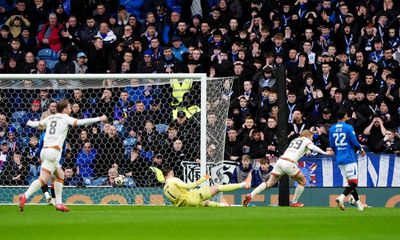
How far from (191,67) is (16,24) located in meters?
5.14

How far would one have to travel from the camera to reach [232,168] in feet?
73.5

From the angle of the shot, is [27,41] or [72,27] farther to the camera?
[72,27]

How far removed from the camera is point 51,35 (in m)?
27.1

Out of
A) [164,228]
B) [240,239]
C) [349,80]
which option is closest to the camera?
[240,239]

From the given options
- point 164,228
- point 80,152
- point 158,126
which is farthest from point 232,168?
point 164,228

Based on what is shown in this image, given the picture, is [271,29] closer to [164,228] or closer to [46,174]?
[46,174]

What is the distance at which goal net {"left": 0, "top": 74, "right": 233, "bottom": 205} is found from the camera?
2211cm

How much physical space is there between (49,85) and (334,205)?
20.8 ft

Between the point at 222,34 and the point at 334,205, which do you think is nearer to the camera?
the point at 334,205

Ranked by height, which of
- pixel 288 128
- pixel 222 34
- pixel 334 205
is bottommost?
pixel 334 205

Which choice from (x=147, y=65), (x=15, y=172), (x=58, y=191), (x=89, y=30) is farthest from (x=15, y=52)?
(x=58, y=191)

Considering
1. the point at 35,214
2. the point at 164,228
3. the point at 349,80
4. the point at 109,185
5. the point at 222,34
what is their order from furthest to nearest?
1. the point at 222,34
2. the point at 349,80
3. the point at 109,185
4. the point at 35,214
5. the point at 164,228

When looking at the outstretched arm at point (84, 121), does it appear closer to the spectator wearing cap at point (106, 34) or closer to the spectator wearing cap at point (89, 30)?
the spectator wearing cap at point (106, 34)

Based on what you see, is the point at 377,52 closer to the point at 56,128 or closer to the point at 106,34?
the point at 106,34
